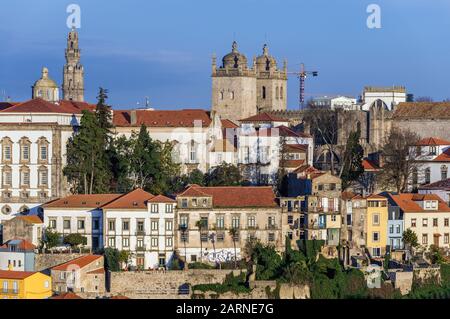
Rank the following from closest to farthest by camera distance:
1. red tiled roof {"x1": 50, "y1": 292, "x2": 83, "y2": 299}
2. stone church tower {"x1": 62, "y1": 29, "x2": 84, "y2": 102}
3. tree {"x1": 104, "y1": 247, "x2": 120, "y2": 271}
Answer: red tiled roof {"x1": 50, "y1": 292, "x2": 83, "y2": 299}, tree {"x1": 104, "y1": 247, "x2": 120, "y2": 271}, stone church tower {"x1": 62, "y1": 29, "x2": 84, "y2": 102}

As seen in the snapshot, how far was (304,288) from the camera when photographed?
65000mm

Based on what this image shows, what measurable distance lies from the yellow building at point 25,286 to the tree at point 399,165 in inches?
947

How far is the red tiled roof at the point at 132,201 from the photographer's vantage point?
2719 inches

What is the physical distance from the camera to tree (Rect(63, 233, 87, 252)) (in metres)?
68.9

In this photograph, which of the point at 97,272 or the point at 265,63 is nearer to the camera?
the point at 97,272

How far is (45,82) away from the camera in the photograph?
10538 cm

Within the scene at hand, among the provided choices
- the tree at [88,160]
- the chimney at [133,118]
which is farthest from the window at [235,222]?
the chimney at [133,118]

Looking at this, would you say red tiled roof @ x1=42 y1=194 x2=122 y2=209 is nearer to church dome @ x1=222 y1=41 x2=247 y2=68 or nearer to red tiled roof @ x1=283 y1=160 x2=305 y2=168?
red tiled roof @ x1=283 y1=160 x2=305 y2=168

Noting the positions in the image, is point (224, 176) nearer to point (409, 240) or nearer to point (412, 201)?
point (412, 201)

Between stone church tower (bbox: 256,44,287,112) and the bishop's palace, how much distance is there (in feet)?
0.22

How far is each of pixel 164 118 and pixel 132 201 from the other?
51.0ft

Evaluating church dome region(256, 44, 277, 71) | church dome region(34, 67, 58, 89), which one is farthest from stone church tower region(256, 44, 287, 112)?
church dome region(34, 67, 58, 89)

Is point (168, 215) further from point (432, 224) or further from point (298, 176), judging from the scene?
point (432, 224)

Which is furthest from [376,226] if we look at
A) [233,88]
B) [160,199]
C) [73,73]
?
[73,73]
